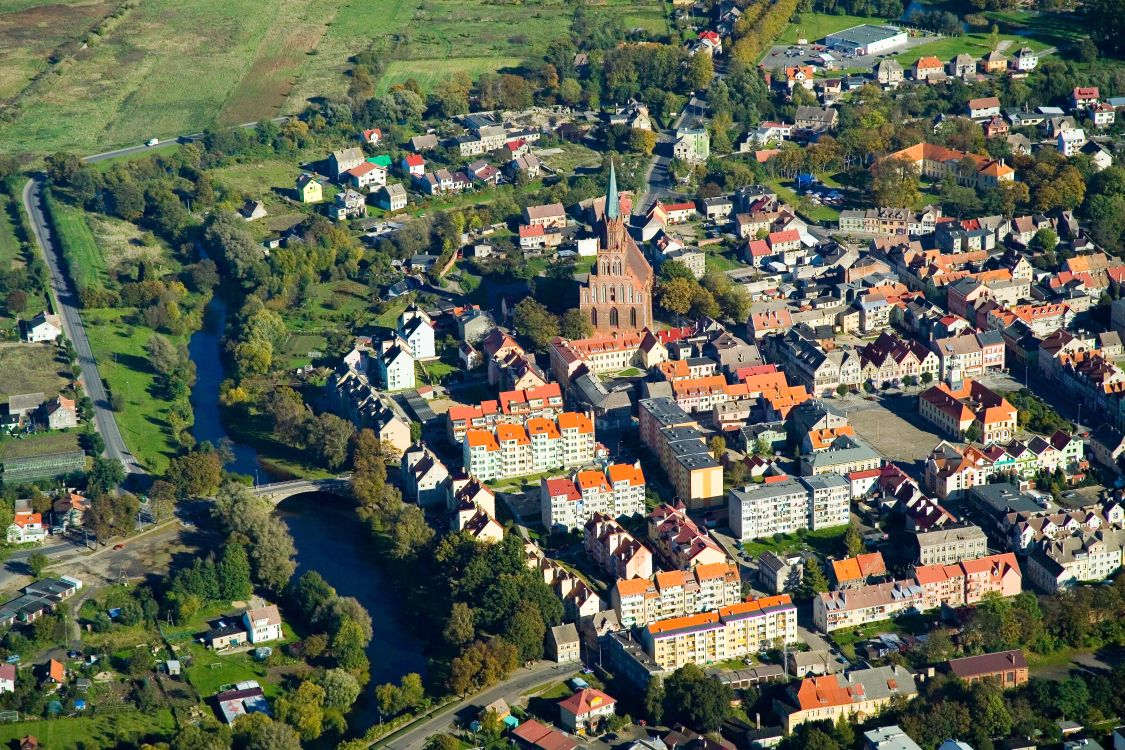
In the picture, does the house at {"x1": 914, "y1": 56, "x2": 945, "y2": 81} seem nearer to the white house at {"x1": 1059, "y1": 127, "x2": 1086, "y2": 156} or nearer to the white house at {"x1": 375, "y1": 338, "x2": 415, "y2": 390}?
the white house at {"x1": 1059, "y1": 127, "x2": 1086, "y2": 156}

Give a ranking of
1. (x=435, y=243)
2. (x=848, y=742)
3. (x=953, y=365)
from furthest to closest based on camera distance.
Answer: (x=435, y=243) → (x=953, y=365) → (x=848, y=742)

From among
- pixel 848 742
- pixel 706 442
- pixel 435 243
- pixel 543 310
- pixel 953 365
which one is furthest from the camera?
pixel 435 243

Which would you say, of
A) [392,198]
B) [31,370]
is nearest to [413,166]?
[392,198]

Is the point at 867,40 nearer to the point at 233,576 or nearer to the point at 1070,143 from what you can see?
the point at 1070,143

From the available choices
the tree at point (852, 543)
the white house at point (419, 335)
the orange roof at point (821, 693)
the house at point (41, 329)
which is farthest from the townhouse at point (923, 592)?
the house at point (41, 329)

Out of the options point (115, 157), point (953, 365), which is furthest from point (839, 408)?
point (115, 157)

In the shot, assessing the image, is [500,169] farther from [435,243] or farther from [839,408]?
[839,408]

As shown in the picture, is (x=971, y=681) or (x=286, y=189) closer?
(x=971, y=681)
